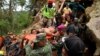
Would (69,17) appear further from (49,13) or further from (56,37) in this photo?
(56,37)

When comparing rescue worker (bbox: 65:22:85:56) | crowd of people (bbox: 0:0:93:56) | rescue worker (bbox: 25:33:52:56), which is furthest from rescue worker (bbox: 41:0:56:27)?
rescue worker (bbox: 25:33:52:56)

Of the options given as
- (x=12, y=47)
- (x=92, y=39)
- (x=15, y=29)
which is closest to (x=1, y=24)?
(x=15, y=29)

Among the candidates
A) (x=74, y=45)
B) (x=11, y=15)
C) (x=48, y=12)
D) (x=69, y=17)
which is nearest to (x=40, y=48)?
(x=74, y=45)

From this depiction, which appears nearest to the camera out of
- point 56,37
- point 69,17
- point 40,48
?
point 40,48

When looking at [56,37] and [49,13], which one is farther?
[49,13]

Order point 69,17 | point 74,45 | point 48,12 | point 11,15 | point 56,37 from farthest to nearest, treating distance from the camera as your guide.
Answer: point 11,15, point 48,12, point 69,17, point 56,37, point 74,45

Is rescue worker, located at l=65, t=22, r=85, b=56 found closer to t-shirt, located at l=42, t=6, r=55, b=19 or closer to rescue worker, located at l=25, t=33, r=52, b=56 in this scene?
rescue worker, located at l=25, t=33, r=52, b=56

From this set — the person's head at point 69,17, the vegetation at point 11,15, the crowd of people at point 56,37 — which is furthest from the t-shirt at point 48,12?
the vegetation at point 11,15

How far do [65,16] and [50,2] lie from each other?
1651mm

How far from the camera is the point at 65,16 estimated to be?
1421 centimetres

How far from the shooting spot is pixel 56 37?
40.6 feet

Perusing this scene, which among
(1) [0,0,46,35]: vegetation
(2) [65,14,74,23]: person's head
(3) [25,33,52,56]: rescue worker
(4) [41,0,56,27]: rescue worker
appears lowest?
(1) [0,0,46,35]: vegetation

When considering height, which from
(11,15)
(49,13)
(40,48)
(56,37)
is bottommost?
(11,15)

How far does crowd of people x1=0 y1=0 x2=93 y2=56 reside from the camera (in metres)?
9.21
